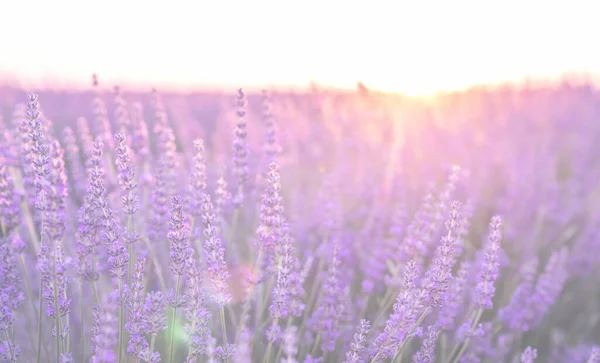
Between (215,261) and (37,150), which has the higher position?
(37,150)

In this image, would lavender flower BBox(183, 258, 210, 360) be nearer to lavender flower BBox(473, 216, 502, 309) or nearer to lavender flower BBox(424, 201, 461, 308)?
lavender flower BBox(424, 201, 461, 308)

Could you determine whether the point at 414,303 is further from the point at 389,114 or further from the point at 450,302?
the point at 389,114

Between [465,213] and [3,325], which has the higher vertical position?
[465,213]

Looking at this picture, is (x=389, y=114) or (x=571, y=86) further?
(x=571, y=86)

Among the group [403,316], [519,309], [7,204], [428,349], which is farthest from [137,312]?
[519,309]

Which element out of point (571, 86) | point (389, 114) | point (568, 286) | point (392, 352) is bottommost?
point (392, 352)

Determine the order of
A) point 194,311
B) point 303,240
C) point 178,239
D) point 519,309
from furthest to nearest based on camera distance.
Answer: point 303,240 < point 519,309 < point 178,239 < point 194,311

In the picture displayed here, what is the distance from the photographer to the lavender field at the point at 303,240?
1.85 meters

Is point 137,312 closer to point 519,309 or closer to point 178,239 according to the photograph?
point 178,239

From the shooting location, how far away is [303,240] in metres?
4.12

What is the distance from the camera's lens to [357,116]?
6754 mm

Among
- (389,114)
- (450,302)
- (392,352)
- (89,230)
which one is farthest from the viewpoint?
(389,114)

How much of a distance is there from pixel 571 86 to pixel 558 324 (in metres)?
8.69

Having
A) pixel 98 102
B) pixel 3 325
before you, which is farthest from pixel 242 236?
pixel 3 325
